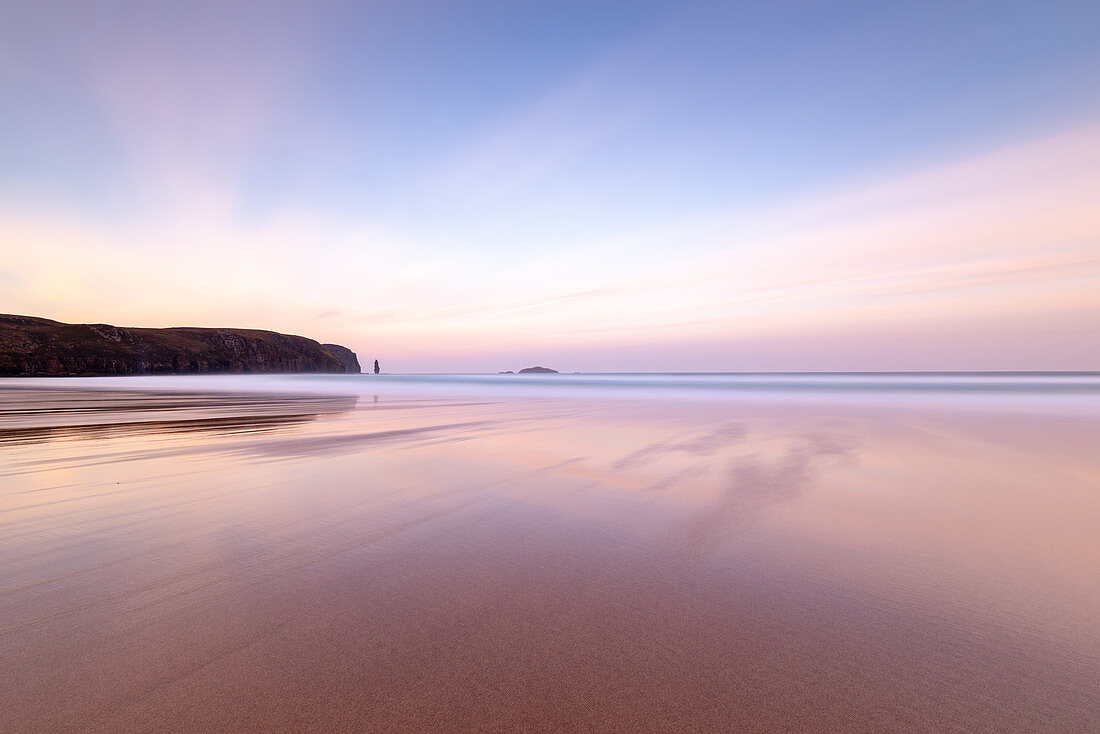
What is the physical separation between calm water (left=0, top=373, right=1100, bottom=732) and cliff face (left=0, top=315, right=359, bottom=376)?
133 metres

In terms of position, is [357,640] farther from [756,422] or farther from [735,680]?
[756,422]

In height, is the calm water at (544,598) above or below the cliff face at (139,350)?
below

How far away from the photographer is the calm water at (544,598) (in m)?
2.06

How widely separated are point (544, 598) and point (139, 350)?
159811mm

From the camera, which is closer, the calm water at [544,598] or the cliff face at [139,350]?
the calm water at [544,598]

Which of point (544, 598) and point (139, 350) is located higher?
point (139, 350)

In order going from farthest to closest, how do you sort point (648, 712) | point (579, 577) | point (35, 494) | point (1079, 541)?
point (35, 494)
point (1079, 541)
point (579, 577)
point (648, 712)

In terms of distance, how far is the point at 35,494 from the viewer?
5.39m

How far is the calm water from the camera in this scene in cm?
206

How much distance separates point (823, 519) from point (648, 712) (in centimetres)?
366

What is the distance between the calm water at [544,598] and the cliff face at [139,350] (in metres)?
133

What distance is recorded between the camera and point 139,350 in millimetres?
122750

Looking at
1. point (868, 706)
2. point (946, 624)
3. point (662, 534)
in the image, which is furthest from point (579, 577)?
point (946, 624)

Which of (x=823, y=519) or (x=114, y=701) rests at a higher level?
(x=114, y=701)
